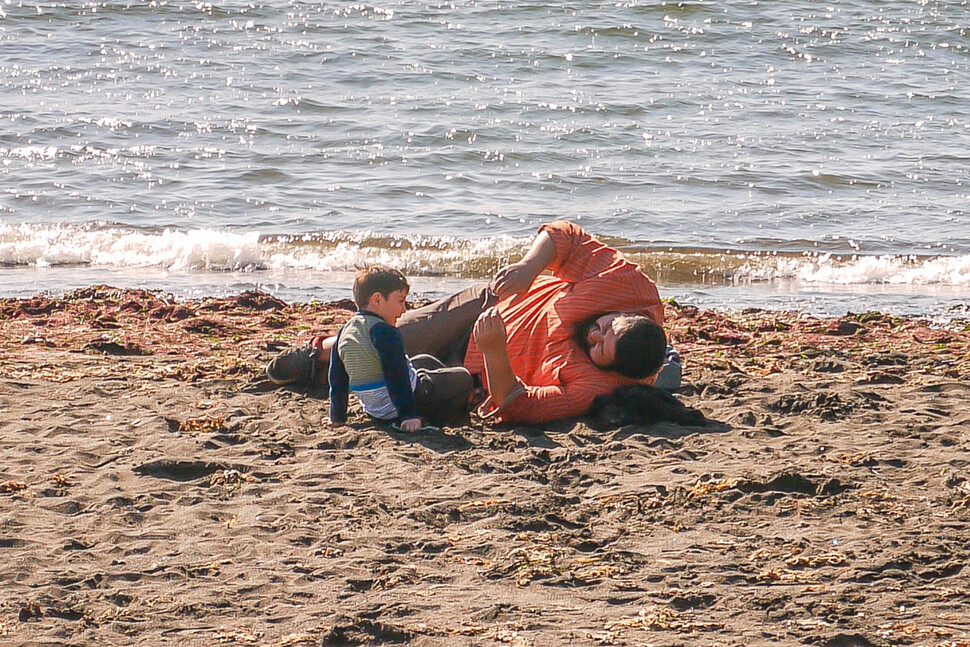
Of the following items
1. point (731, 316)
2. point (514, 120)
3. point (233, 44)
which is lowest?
point (731, 316)

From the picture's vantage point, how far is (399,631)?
3168mm

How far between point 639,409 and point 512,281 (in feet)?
2.66

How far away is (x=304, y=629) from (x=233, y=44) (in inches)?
699

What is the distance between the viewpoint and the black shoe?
225 inches

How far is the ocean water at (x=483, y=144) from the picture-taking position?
10.5 m

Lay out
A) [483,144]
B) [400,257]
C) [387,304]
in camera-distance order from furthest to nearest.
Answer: [483,144], [400,257], [387,304]

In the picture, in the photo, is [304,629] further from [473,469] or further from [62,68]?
[62,68]

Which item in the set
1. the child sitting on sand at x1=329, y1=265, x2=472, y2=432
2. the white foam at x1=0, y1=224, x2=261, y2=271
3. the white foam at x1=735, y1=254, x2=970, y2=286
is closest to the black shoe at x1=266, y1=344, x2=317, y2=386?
the child sitting on sand at x1=329, y1=265, x2=472, y2=432

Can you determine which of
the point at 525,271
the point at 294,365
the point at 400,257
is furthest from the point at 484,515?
the point at 400,257

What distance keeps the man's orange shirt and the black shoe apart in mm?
804

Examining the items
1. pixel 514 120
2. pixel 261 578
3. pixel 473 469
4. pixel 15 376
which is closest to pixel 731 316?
pixel 473 469

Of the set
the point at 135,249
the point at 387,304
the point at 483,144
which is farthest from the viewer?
the point at 483,144

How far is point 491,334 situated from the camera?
16.3 feet

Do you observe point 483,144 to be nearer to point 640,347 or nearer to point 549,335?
point 549,335
